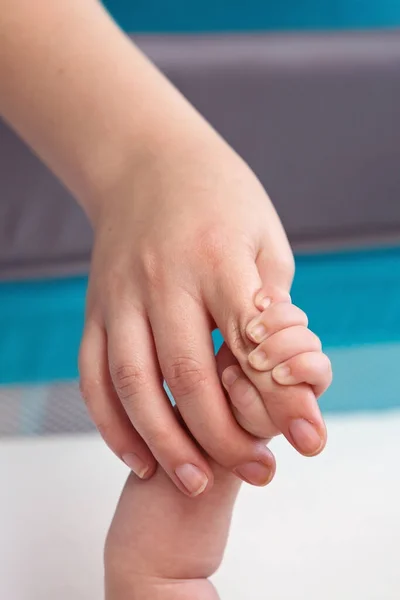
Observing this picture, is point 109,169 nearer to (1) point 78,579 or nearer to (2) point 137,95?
(2) point 137,95

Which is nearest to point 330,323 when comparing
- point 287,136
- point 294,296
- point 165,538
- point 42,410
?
point 294,296

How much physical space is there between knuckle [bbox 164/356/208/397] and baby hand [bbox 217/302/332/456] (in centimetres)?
3

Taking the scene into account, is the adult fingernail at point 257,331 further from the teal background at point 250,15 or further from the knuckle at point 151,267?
the teal background at point 250,15

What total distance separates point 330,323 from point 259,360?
1.66 feet

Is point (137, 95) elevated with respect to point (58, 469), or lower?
elevated

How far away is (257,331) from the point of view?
39 centimetres

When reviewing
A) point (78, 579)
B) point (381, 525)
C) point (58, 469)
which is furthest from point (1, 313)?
point (381, 525)

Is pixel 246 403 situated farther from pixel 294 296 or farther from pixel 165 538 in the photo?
pixel 294 296

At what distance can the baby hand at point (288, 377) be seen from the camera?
37 centimetres

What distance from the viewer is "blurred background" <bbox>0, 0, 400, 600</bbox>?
589mm

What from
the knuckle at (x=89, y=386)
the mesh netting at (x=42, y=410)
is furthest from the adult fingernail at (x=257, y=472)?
the mesh netting at (x=42, y=410)

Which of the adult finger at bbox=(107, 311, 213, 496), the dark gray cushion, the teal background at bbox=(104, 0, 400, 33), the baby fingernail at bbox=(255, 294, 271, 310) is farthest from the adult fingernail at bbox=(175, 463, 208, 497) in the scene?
the teal background at bbox=(104, 0, 400, 33)

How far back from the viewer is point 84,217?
0.82 m

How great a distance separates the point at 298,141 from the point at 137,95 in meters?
0.37
